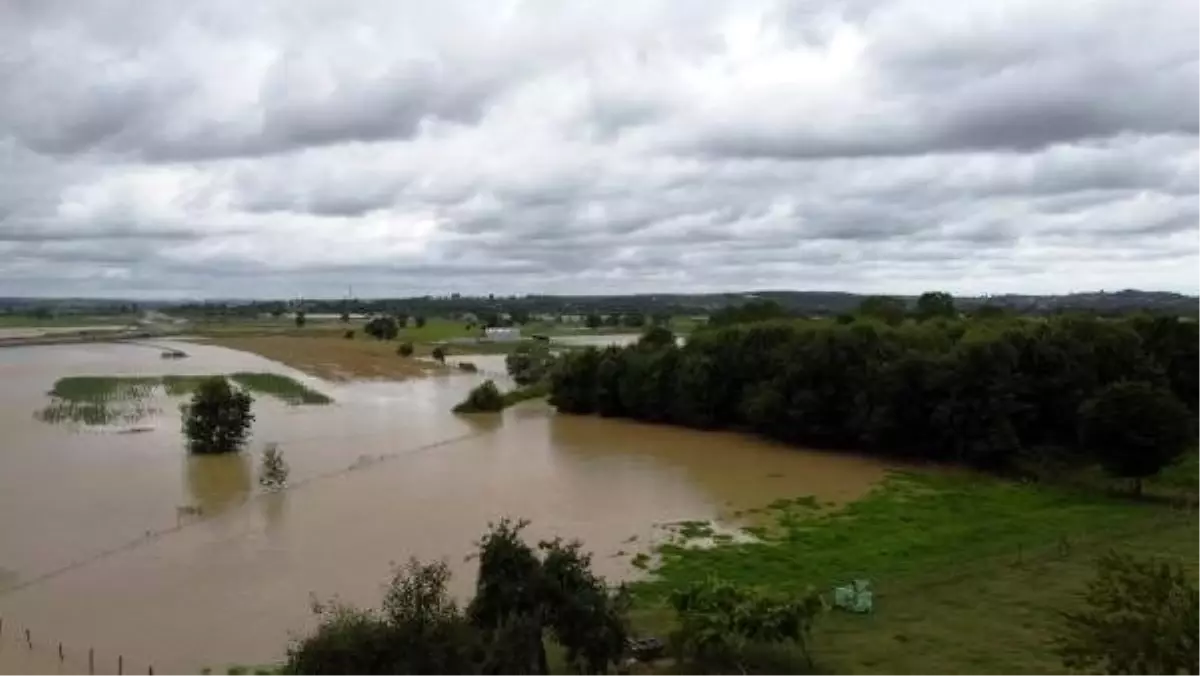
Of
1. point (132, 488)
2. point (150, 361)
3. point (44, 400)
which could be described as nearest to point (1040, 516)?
point (132, 488)

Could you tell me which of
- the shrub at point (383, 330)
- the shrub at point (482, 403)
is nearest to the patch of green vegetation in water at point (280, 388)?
the shrub at point (482, 403)

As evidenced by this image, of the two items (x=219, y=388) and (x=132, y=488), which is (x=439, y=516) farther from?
(x=219, y=388)

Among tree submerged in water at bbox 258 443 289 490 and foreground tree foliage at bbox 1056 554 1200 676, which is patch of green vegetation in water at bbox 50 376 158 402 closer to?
tree submerged in water at bbox 258 443 289 490

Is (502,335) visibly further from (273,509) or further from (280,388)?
(273,509)

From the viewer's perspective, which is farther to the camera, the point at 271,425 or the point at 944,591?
the point at 271,425

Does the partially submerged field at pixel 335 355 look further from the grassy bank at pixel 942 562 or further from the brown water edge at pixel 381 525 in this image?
the grassy bank at pixel 942 562

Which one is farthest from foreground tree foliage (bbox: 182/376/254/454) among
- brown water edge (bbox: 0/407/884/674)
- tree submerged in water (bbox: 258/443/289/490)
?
tree submerged in water (bbox: 258/443/289/490)
